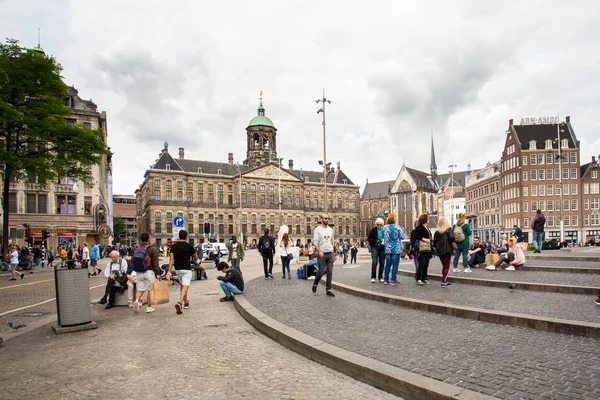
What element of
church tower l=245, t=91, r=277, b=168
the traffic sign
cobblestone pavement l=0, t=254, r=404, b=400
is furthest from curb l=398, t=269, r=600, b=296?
church tower l=245, t=91, r=277, b=168

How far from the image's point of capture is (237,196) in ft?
327

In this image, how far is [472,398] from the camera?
3719 mm

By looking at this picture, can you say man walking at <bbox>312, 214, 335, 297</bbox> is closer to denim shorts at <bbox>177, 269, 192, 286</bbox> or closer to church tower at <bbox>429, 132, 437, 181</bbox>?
denim shorts at <bbox>177, 269, 192, 286</bbox>

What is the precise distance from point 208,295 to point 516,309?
8.47 meters

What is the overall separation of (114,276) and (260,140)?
91.8 meters

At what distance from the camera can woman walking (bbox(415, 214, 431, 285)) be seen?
10.7 meters

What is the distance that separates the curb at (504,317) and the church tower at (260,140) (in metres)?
93.0

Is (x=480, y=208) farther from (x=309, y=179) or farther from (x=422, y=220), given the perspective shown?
(x=422, y=220)

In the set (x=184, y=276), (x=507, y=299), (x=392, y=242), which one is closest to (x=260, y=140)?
(x=392, y=242)

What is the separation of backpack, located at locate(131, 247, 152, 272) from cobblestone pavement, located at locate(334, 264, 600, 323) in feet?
18.2

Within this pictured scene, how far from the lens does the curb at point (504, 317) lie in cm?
575

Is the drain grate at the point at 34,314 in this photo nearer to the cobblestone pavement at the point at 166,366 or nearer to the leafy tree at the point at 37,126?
the cobblestone pavement at the point at 166,366

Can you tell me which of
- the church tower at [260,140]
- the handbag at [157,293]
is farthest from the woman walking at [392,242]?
the church tower at [260,140]

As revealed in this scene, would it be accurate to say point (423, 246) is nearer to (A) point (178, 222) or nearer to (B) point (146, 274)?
(B) point (146, 274)
